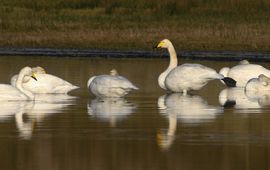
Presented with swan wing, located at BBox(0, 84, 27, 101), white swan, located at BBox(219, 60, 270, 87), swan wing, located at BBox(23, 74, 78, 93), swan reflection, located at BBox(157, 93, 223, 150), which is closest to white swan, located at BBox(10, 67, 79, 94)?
swan wing, located at BBox(23, 74, 78, 93)

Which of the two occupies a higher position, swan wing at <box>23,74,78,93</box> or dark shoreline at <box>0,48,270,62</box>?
swan wing at <box>23,74,78,93</box>

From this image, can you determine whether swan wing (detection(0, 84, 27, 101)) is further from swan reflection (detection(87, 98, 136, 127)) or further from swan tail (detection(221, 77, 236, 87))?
swan tail (detection(221, 77, 236, 87))

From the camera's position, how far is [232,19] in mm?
40281

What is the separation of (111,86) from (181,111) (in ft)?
7.95

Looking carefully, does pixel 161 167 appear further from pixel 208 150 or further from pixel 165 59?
pixel 165 59

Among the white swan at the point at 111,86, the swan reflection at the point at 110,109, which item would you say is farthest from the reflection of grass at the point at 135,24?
the swan reflection at the point at 110,109

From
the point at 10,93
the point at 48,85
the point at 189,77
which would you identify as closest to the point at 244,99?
the point at 189,77

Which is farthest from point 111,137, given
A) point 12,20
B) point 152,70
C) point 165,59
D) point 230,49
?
point 12,20

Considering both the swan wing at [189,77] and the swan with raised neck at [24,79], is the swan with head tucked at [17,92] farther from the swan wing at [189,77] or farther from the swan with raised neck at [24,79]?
the swan wing at [189,77]

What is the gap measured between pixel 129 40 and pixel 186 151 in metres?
22.8

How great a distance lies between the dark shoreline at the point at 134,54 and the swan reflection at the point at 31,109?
450 inches

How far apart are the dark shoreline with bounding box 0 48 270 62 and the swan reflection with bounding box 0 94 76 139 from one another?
11426mm

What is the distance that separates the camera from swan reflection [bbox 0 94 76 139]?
1597 cm

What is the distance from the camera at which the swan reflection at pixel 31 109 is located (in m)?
16.0
